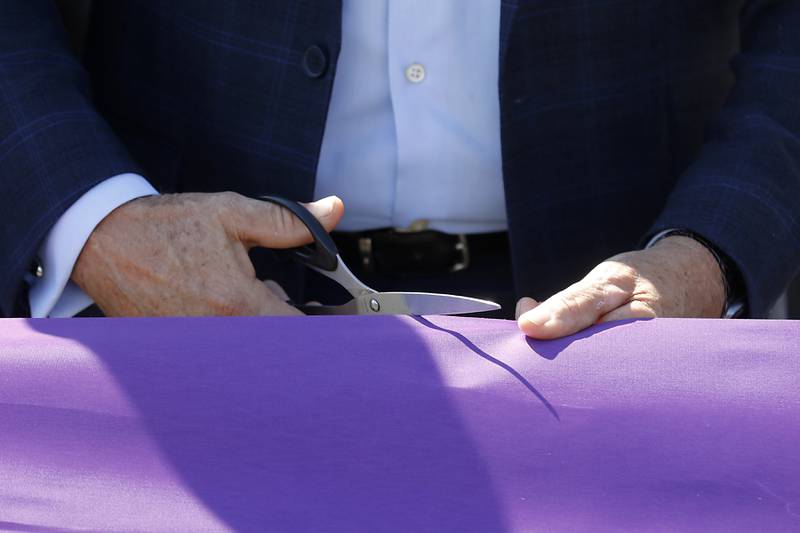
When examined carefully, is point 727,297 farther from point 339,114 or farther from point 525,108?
point 339,114

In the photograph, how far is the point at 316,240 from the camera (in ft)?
3.65

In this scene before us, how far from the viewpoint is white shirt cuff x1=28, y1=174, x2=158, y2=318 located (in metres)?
1.17

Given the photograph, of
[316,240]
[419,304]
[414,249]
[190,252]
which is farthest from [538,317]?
[414,249]

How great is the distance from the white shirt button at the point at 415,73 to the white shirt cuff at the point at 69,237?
403 mm

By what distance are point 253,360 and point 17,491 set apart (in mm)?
205

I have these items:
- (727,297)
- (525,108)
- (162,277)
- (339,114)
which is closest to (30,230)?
(162,277)

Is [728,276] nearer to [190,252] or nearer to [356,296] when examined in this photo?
[356,296]

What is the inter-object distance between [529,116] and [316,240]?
43 cm

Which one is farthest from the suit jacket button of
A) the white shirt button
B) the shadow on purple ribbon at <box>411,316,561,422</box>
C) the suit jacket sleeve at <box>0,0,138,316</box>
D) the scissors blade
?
the shadow on purple ribbon at <box>411,316,561,422</box>

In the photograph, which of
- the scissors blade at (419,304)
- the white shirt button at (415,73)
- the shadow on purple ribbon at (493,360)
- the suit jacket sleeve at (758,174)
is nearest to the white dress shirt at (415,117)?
the white shirt button at (415,73)

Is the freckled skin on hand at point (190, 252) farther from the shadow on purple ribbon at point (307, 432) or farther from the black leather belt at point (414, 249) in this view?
the black leather belt at point (414, 249)

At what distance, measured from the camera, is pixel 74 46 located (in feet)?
5.35

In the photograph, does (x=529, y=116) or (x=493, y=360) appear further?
(x=529, y=116)

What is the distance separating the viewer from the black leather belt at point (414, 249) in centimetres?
152
